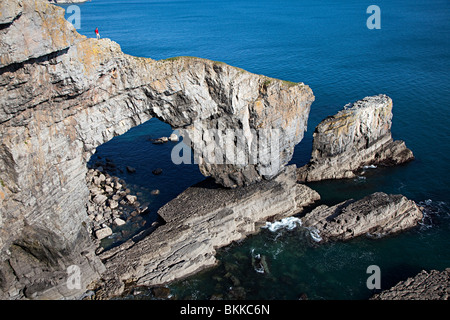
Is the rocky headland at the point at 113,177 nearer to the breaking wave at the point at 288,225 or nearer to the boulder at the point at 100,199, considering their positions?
the boulder at the point at 100,199

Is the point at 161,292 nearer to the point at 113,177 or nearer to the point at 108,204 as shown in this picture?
the point at 108,204

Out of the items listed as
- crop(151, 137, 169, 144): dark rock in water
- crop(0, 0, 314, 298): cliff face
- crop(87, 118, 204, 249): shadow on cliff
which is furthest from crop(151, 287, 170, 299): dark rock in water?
crop(151, 137, 169, 144): dark rock in water

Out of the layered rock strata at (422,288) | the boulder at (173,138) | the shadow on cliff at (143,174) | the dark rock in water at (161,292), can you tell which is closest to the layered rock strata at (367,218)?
the layered rock strata at (422,288)

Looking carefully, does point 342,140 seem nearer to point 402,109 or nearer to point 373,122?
point 373,122

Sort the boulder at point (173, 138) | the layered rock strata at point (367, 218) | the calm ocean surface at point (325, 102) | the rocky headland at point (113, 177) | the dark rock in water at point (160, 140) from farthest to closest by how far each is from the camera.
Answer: the boulder at point (173, 138) → the dark rock in water at point (160, 140) → the layered rock strata at point (367, 218) → the calm ocean surface at point (325, 102) → the rocky headland at point (113, 177)

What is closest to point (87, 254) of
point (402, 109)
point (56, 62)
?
point (56, 62)

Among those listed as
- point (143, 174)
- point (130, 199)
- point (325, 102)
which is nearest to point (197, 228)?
point (130, 199)
